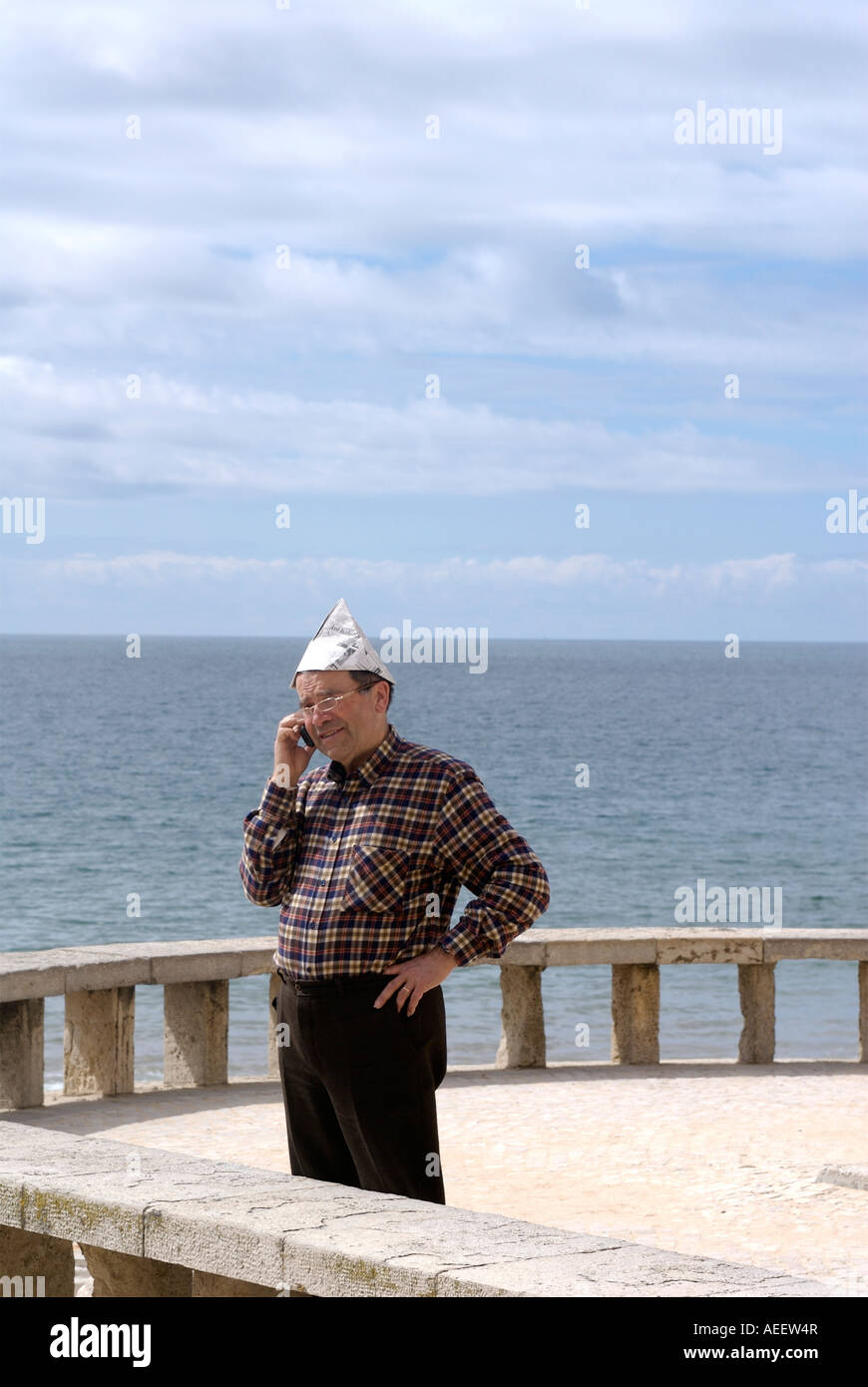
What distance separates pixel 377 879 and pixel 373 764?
0.97 feet

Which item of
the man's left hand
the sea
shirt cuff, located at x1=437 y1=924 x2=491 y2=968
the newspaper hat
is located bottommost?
the sea

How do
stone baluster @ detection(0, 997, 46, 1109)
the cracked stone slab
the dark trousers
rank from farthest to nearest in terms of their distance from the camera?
stone baluster @ detection(0, 997, 46, 1109)
the cracked stone slab
the dark trousers

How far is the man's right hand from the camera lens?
4297mm

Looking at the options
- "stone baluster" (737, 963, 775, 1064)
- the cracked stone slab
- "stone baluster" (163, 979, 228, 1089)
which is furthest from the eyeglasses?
"stone baluster" (737, 963, 775, 1064)

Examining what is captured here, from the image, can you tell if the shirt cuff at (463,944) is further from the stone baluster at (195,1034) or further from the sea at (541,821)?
the sea at (541,821)

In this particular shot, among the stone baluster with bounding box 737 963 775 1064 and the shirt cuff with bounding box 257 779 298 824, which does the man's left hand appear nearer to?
the shirt cuff with bounding box 257 779 298 824

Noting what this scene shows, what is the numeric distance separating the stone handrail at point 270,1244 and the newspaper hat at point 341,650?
1.21 m

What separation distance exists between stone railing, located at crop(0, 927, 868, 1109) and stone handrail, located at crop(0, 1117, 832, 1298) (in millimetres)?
4416

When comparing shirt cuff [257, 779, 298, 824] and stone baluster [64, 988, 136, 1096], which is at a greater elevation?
shirt cuff [257, 779, 298, 824]

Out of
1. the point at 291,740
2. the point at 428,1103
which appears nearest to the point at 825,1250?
the point at 428,1103

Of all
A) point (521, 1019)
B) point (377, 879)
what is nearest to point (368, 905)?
point (377, 879)

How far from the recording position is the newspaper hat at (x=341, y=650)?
168 inches

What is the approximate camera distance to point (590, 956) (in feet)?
30.6
